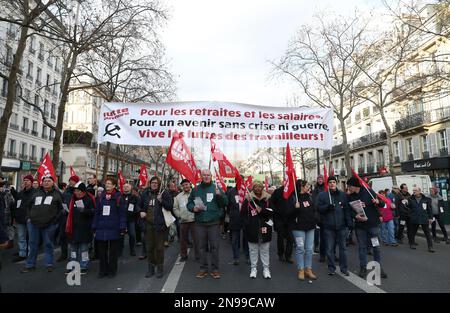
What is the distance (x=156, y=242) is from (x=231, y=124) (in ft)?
10.5

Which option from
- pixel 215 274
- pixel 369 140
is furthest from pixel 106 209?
pixel 369 140

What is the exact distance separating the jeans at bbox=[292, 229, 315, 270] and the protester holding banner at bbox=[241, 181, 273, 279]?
0.53 metres

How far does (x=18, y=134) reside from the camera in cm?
3822

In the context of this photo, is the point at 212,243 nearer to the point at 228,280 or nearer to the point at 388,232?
the point at 228,280

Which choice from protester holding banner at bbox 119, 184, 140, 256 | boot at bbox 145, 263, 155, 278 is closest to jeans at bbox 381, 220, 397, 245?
protester holding banner at bbox 119, 184, 140, 256

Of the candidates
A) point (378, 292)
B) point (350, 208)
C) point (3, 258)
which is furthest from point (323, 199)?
point (3, 258)

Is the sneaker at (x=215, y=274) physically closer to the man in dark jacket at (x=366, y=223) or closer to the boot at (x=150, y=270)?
the boot at (x=150, y=270)

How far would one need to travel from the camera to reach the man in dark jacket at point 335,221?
22.1 ft

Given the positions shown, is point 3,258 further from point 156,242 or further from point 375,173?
point 375,173

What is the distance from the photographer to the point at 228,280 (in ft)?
20.6

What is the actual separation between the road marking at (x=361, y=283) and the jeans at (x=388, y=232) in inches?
200

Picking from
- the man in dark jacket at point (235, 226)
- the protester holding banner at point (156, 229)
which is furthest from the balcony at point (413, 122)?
the protester holding banner at point (156, 229)

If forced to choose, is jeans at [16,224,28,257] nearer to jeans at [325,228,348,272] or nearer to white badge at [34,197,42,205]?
white badge at [34,197,42,205]

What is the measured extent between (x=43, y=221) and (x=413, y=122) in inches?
1375
